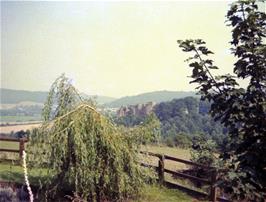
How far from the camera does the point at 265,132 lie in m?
4.39

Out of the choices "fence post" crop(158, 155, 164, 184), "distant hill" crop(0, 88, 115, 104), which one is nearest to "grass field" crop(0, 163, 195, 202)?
"fence post" crop(158, 155, 164, 184)

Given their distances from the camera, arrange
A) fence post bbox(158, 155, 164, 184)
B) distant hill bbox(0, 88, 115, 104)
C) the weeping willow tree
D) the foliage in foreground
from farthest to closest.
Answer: fence post bbox(158, 155, 164, 184), distant hill bbox(0, 88, 115, 104), the weeping willow tree, the foliage in foreground

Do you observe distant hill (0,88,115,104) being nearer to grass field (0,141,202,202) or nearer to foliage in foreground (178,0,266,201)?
grass field (0,141,202,202)

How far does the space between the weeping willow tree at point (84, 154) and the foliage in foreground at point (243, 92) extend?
3595 mm

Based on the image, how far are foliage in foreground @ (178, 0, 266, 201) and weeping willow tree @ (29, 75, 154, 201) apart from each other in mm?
3595

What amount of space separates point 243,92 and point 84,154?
13.2ft

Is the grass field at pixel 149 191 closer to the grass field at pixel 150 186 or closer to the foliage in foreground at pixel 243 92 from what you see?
the grass field at pixel 150 186

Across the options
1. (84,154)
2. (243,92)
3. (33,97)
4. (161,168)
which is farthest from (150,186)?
(33,97)

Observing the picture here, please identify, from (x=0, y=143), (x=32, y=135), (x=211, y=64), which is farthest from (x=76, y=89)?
(x=0, y=143)

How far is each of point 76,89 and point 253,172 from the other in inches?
227

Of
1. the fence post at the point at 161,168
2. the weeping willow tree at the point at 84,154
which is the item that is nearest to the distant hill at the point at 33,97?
the weeping willow tree at the point at 84,154

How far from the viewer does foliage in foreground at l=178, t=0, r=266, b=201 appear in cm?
436

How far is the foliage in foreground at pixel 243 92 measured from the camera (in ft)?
14.3

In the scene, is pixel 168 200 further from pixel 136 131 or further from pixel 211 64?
pixel 211 64
